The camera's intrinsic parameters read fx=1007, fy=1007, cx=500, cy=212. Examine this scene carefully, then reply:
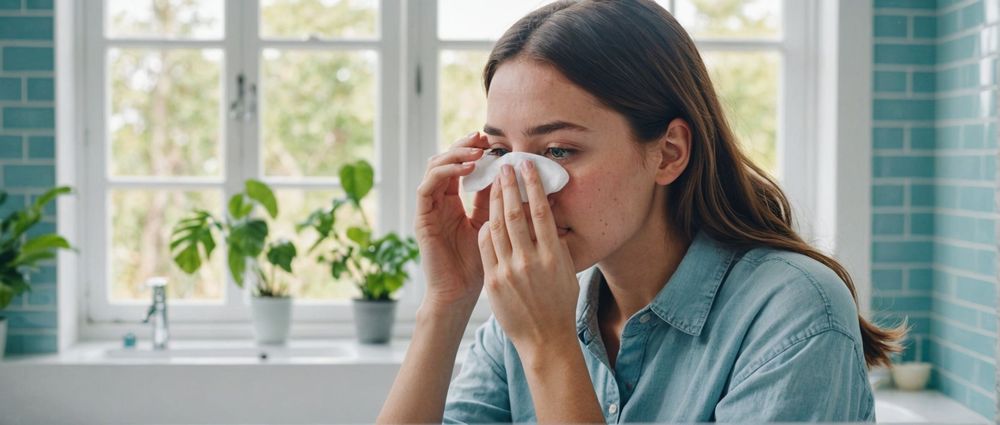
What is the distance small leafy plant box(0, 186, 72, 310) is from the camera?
2195mm

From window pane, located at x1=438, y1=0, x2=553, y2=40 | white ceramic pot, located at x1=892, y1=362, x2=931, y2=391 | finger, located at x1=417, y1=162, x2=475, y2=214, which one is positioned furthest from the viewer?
window pane, located at x1=438, y1=0, x2=553, y2=40

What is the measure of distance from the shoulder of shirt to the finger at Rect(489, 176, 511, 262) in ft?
0.91

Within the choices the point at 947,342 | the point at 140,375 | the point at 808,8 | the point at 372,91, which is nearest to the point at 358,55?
the point at 372,91

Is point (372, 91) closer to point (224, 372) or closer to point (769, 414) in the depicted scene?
point (224, 372)

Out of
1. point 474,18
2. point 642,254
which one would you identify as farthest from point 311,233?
point 642,254

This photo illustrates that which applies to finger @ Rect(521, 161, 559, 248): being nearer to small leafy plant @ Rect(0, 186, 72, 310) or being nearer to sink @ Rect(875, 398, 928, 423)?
sink @ Rect(875, 398, 928, 423)

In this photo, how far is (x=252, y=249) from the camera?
2326 mm

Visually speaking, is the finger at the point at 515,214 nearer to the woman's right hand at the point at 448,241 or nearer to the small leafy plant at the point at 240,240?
the woman's right hand at the point at 448,241

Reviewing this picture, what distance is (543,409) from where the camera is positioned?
114 cm

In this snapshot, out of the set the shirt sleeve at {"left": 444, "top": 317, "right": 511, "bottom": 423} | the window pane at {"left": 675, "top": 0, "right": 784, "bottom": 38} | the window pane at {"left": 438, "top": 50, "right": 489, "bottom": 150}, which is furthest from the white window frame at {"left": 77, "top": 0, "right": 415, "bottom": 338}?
the shirt sleeve at {"left": 444, "top": 317, "right": 511, "bottom": 423}

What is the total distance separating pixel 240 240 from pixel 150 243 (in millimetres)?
731

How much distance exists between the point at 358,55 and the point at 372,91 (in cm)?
10

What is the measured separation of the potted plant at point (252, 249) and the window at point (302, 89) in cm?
16

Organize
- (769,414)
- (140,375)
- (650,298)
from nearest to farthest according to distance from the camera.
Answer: (769,414), (650,298), (140,375)
